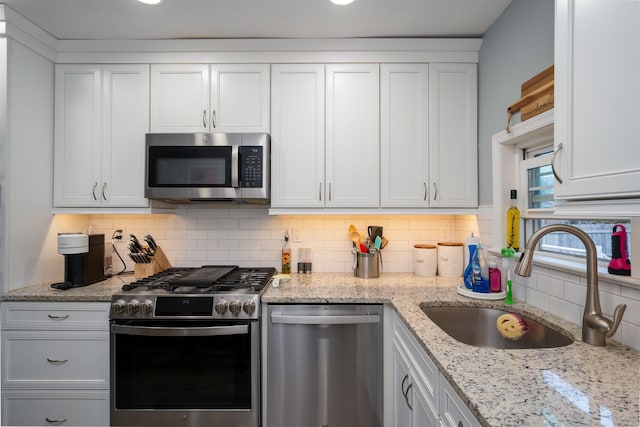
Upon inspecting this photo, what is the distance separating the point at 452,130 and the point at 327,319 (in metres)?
1.51

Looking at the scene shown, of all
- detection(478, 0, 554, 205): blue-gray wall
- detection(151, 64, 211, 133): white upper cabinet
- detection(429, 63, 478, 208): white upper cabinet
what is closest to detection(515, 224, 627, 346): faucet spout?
detection(478, 0, 554, 205): blue-gray wall

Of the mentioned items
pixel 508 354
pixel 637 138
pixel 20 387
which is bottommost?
pixel 20 387

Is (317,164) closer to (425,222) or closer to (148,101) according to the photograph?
(425,222)

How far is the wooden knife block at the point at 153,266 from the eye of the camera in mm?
2268

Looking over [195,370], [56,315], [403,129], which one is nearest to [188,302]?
[195,370]

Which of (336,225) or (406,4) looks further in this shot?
(336,225)

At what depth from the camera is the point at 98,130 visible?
221cm

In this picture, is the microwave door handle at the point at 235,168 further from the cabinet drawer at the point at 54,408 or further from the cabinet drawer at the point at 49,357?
the cabinet drawer at the point at 54,408

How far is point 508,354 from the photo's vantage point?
41.2 inches

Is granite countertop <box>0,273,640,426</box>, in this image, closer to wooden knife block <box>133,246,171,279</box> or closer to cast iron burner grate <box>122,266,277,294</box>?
cast iron burner grate <box>122,266,277,294</box>

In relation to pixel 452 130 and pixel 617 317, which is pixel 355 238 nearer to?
pixel 452 130

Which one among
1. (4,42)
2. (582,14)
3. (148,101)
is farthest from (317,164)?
(4,42)

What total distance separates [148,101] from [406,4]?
1791mm

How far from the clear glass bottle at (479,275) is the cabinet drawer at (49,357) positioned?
2142 mm
